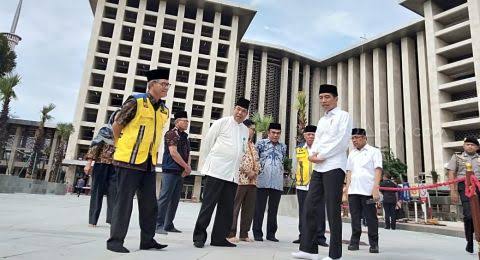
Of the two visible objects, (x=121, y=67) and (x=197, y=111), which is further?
(x=197, y=111)

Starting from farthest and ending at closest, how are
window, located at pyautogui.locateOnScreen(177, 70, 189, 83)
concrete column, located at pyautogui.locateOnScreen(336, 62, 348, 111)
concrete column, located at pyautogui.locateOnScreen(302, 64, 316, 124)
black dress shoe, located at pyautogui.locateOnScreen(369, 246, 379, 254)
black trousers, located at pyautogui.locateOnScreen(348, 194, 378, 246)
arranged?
concrete column, located at pyautogui.locateOnScreen(302, 64, 316, 124)
concrete column, located at pyautogui.locateOnScreen(336, 62, 348, 111)
window, located at pyautogui.locateOnScreen(177, 70, 189, 83)
black trousers, located at pyautogui.locateOnScreen(348, 194, 378, 246)
black dress shoe, located at pyautogui.locateOnScreen(369, 246, 379, 254)

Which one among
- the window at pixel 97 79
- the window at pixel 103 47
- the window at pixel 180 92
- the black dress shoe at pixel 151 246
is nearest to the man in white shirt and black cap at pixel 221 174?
the black dress shoe at pixel 151 246

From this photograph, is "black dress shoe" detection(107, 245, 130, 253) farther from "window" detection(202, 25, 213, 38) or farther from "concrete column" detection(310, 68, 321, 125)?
"concrete column" detection(310, 68, 321, 125)

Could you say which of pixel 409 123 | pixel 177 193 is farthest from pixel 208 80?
pixel 177 193

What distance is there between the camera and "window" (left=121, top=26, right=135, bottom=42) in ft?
150

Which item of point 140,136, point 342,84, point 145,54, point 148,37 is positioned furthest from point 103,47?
point 140,136

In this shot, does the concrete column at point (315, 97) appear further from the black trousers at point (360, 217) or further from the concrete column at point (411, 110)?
the black trousers at point (360, 217)

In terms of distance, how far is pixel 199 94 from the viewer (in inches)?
1813

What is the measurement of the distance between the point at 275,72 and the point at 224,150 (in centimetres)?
4898

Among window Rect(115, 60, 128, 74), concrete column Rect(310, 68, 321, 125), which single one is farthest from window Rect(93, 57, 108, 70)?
concrete column Rect(310, 68, 321, 125)

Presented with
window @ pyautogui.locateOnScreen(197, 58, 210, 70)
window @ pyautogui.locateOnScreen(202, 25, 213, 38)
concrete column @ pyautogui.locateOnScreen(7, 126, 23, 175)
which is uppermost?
window @ pyautogui.locateOnScreen(202, 25, 213, 38)

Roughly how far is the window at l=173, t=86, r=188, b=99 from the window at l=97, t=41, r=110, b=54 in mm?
10139

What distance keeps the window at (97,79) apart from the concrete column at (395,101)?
3558cm

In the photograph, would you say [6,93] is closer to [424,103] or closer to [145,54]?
[145,54]
